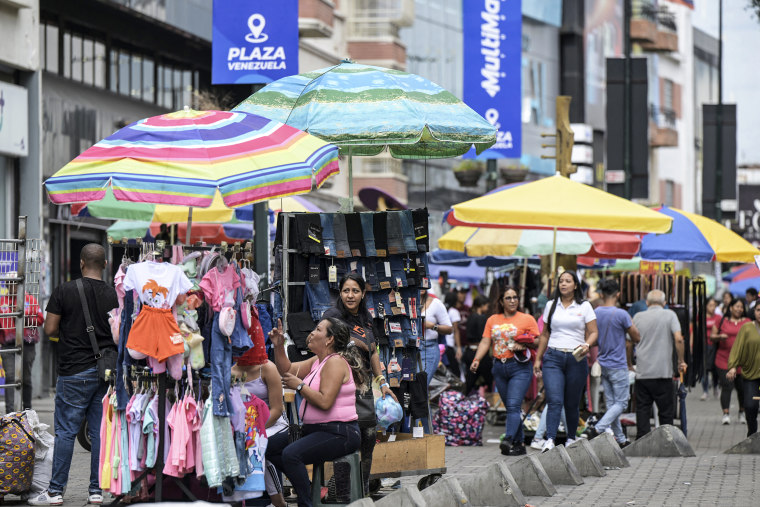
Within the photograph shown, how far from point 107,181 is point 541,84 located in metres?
53.7

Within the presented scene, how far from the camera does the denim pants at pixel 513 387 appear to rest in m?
14.9

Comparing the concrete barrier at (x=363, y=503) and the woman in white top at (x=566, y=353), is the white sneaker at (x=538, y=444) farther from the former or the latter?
the concrete barrier at (x=363, y=503)

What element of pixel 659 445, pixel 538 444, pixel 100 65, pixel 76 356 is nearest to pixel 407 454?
pixel 76 356

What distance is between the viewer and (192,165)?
9.76 meters

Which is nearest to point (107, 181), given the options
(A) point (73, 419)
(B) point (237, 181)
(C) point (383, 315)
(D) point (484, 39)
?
(B) point (237, 181)

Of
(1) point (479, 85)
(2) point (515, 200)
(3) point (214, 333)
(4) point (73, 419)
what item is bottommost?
(4) point (73, 419)

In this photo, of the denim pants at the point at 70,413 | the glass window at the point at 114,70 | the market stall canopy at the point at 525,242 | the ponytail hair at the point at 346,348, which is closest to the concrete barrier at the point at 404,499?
the ponytail hair at the point at 346,348

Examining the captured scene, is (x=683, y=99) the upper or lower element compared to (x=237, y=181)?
upper

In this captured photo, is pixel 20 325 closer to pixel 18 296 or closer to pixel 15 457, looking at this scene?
pixel 18 296

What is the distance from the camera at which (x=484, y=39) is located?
2561cm

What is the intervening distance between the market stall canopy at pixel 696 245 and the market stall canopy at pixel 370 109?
705cm

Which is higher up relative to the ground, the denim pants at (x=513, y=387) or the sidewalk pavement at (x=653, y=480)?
the denim pants at (x=513, y=387)

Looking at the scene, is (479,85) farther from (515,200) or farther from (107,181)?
(107,181)

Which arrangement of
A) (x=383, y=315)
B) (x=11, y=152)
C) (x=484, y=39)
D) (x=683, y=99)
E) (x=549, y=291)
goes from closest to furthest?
(x=383, y=315) → (x=549, y=291) → (x=11, y=152) → (x=484, y=39) → (x=683, y=99)
